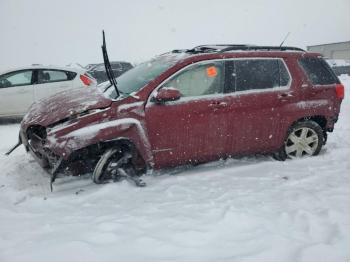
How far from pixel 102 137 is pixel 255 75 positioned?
2.46m

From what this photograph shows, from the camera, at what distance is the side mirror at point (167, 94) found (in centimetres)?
460

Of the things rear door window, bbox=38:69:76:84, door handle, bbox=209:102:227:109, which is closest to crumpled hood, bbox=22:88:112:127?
door handle, bbox=209:102:227:109

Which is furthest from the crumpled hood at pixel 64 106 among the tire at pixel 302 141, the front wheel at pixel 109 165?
the tire at pixel 302 141

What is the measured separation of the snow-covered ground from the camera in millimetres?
3114

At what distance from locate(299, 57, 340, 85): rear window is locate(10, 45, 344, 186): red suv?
0.02 metres

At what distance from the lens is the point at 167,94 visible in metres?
4.60

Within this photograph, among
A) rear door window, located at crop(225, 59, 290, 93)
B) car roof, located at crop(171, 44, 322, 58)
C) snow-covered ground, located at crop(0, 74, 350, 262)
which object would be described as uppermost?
car roof, located at crop(171, 44, 322, 58)

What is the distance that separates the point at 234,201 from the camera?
4.20 meters

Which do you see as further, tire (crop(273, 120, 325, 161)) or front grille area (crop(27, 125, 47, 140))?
tire (crop(273, 120, 325, 161))

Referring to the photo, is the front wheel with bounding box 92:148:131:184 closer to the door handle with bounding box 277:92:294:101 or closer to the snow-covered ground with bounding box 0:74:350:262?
the snow-covered ground with bounding box 0:74:350:262

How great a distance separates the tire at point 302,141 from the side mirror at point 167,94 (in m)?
2.10

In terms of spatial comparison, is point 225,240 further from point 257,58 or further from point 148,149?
point 257,58

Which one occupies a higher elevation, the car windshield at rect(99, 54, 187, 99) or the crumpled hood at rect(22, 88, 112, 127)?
the car windshield at rect(99, 54, 187, 99)

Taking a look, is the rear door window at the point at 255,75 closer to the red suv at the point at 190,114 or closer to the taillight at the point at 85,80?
the red suv at the point at 190,114
